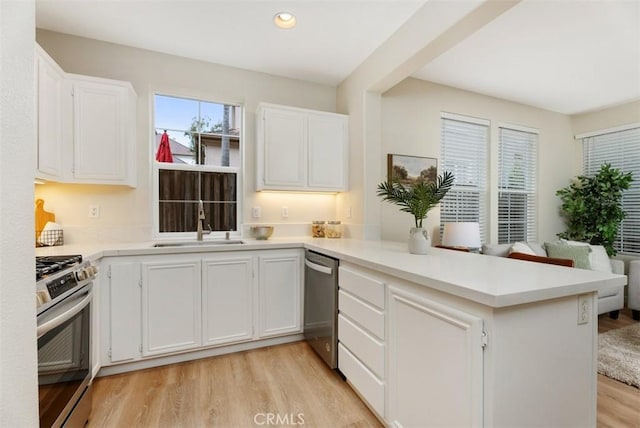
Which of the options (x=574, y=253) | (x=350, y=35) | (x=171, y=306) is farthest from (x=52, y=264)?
(x=574, y=253)

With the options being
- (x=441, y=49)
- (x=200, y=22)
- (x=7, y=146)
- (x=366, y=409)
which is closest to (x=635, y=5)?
(x=441, y=49)

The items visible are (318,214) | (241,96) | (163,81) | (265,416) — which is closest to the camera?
(265,416)

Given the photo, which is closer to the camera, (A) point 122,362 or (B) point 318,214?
(A) point 122,362

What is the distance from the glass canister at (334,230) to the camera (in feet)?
10.6

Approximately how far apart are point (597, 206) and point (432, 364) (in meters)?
4.43

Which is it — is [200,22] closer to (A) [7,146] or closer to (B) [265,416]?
(A) [7,146]

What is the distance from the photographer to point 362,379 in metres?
1.81

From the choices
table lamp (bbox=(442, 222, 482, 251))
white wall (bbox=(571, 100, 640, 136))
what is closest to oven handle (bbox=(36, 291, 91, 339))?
table lamp (bbox=(442, 222, 482, 251))

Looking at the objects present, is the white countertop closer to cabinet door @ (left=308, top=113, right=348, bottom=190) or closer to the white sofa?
cabinet door @ (left=308, top=113, right=348, bottom=190)

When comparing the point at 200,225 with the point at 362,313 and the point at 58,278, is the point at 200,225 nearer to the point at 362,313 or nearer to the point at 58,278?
the point at 58,278

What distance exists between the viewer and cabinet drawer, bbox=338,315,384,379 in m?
1.65

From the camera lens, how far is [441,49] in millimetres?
2254

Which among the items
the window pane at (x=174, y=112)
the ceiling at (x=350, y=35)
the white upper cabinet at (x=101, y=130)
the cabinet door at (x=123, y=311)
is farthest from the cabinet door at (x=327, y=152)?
the cabinet door at (x=123, y=311)

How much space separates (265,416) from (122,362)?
1.21 metres
